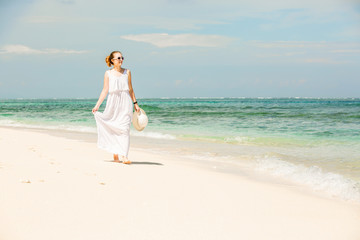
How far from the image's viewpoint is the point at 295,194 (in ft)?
17.2

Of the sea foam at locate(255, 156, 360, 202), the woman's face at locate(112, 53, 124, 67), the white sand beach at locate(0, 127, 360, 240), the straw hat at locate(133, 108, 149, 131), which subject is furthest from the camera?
the straw hat at locate(133, 108, 149, 131)

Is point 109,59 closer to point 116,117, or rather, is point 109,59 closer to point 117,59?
point 117,59

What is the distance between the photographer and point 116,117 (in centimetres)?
679

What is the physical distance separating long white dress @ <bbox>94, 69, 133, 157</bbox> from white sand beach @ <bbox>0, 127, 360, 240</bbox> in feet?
3.77

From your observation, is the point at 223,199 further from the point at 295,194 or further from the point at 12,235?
the point at 12,235

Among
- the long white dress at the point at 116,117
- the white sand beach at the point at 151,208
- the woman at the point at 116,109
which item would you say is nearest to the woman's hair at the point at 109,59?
the woman at the point at 116,109

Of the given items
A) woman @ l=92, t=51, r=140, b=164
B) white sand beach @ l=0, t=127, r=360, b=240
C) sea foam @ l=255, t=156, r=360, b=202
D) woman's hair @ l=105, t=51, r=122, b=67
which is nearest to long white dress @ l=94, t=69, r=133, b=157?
woman @ l=92, t=51, r=140, b=164

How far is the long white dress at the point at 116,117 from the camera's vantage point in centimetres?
658

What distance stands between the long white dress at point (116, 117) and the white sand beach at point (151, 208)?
115 centimetres

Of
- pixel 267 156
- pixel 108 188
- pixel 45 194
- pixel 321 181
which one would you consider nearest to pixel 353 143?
pixel 267 156

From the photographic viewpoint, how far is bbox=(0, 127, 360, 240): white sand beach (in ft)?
10.9

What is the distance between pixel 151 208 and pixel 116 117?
10.3 feet

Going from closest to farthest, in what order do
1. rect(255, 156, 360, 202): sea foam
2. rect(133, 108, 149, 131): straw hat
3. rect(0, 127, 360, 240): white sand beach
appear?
rect(0, 127, 360, 240): white sand beach, rect(255, 156, 360, 202): sea foam, rect(133, 108, 149, 131): straw hat

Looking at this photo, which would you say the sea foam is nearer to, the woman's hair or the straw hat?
the straw hat
